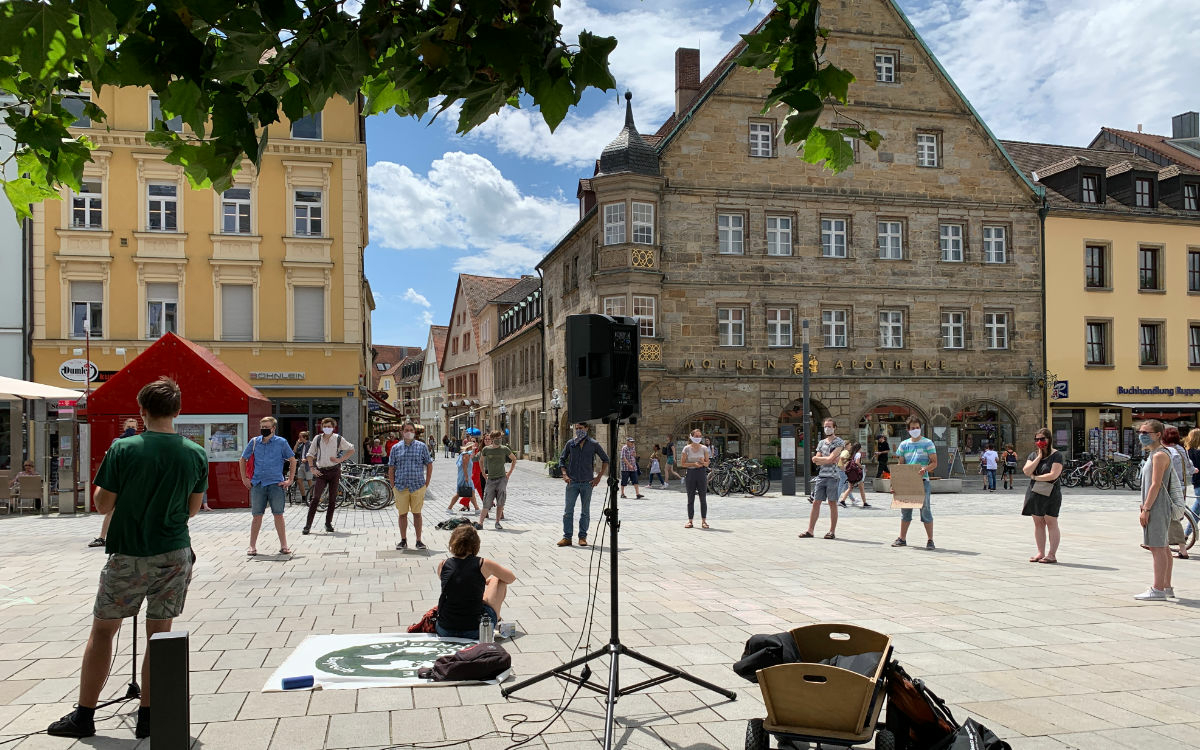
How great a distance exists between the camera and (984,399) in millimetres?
32562

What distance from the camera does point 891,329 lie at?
32156 millimetres

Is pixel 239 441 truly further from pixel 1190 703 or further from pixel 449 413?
pixel 449 413

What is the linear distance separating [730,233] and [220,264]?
1634 centimetres

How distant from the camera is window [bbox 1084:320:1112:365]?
113 ft

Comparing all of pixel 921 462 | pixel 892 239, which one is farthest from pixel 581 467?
pixel 892 239

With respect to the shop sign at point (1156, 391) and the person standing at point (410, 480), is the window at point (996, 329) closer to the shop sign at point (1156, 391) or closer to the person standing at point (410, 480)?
the shop sign at point (1156, 391)

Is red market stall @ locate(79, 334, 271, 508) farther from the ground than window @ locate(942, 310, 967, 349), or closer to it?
closer to it

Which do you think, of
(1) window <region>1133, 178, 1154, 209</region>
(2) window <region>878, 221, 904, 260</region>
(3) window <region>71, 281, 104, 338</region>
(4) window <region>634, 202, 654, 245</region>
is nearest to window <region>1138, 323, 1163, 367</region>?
(1) window <region>1133, 178, 1154, 209</region>

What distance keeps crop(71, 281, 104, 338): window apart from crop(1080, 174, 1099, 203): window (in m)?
34.1

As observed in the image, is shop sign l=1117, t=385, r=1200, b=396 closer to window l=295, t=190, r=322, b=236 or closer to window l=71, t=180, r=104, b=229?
window l=295, t=190, r=322, b=236

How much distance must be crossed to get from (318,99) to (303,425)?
86.8ft

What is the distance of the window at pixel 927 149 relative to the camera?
32.5m

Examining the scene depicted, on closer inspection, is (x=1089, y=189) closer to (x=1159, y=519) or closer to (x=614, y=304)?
(x=614, y=304)

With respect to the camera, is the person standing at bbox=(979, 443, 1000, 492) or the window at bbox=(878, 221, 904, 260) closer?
the person standing at bbox=(979, 443, 1000, 492)
